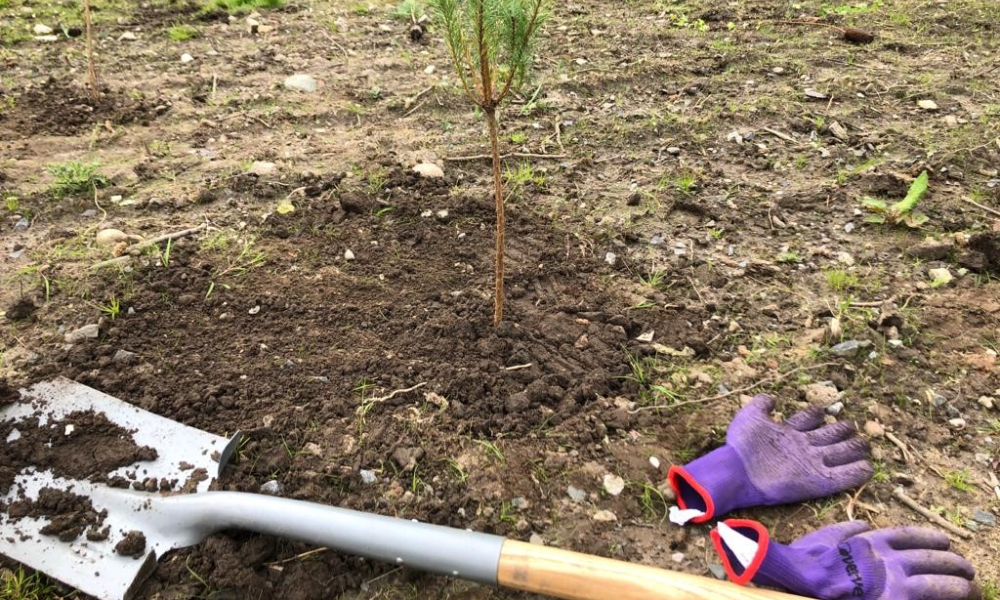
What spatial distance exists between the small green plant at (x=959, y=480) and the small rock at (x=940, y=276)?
39.8 inches

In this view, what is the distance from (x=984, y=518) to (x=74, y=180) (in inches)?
169

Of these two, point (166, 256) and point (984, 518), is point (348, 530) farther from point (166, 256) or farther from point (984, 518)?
point (984, 518)

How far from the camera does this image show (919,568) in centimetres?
175

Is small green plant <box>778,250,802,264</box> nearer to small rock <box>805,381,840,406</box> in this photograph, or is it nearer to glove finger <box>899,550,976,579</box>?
small rock <box>805,381,840,406</box>

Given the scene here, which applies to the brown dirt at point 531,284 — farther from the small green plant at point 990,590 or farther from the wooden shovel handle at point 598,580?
the wooden shovel handle at point 598,580

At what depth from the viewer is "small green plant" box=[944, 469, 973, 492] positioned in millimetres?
2023

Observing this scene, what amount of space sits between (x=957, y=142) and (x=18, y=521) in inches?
190

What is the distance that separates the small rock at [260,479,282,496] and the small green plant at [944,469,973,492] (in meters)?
2.30

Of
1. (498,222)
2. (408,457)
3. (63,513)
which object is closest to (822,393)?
(498,222)

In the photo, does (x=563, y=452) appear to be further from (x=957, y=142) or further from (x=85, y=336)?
(x=957, y=142)

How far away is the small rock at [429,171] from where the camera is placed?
10.7 feet

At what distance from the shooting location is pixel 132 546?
1765 millimetres

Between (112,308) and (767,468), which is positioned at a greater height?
(112,308)

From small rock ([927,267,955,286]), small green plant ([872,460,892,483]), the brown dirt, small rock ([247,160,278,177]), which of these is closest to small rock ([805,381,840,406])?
the brown dirt
